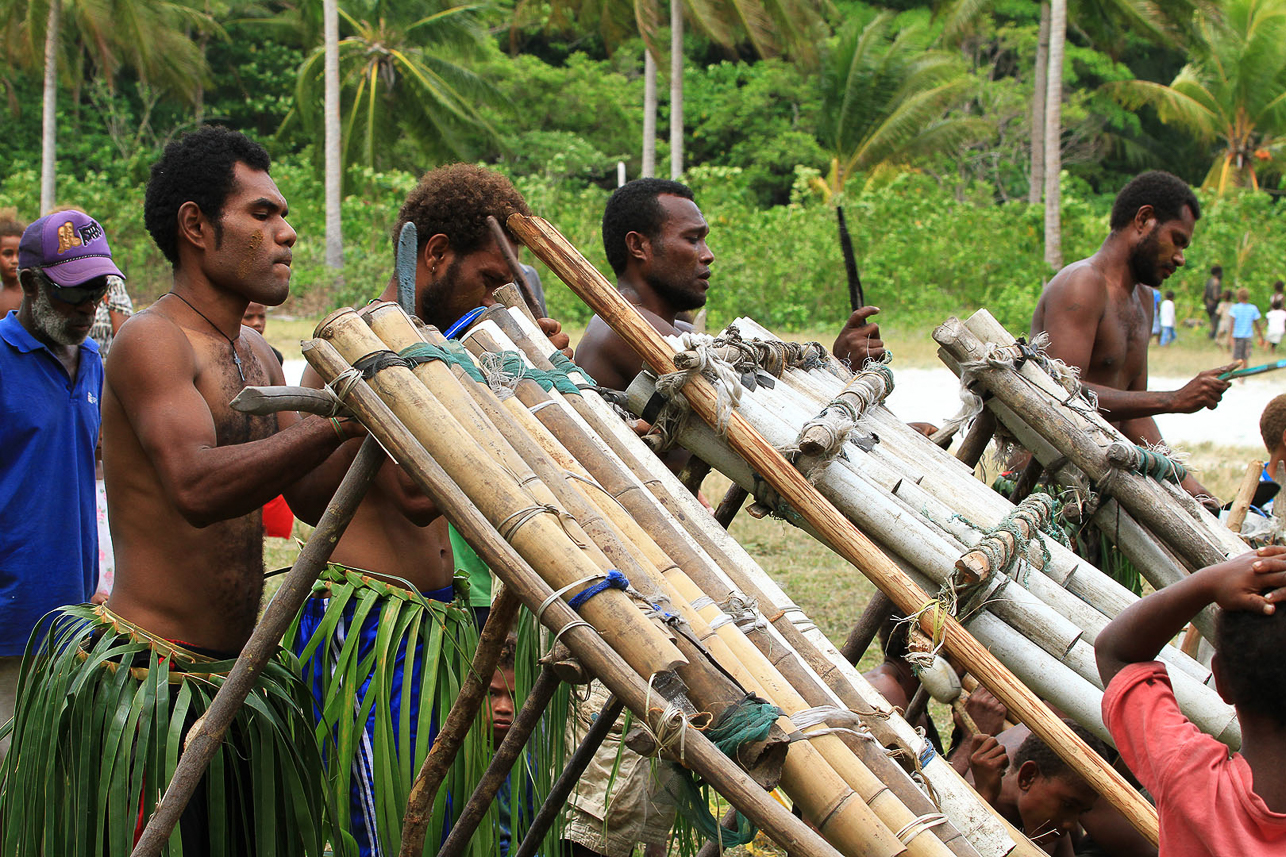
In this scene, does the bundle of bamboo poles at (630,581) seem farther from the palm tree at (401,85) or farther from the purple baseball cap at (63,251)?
the palm tree at (401,85)

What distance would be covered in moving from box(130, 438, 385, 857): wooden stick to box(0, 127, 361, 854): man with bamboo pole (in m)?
0.12

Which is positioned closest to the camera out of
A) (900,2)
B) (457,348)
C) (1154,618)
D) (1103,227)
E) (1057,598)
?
(1154,618)

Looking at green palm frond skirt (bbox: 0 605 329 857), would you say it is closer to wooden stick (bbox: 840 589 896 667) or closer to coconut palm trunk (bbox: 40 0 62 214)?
wooden stick (bbox: 840 589 896 667)

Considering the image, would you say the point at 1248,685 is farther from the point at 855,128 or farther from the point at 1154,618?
the point at 855,128

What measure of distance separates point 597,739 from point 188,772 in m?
0.74

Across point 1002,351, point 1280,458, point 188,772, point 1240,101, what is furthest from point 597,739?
point 1240,101

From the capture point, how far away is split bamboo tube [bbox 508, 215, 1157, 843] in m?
2.22

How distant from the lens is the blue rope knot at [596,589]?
1782 mm

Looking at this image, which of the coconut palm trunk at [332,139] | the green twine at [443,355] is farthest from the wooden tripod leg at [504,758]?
the coconut palm trunk at [332,139]

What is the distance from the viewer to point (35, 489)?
3490 millimetres

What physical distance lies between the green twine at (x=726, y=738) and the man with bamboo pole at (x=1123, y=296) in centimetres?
309

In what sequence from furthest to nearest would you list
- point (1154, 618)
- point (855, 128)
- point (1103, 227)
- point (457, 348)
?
1. point (855, 128)
2. point (1103, 227)
3. point (457, 348)
4. point (1154, 618)

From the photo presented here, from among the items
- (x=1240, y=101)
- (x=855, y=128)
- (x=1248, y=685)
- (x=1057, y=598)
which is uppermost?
(x=1240, y=101)

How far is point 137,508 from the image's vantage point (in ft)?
7.88
